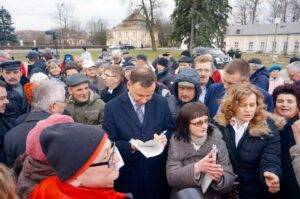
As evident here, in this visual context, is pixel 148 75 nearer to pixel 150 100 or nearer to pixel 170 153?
pixel 150 100

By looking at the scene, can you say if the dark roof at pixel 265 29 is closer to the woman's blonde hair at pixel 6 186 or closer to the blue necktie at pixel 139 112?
the blue necktie at pixel 139 112

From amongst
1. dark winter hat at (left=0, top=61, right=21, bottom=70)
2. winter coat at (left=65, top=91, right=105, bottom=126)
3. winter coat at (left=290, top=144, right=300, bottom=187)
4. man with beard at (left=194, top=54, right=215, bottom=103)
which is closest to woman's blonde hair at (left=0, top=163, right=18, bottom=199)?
winter coat at (left=290, top=144, right=300, bottom=187)

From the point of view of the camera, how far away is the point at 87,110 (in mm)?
3533

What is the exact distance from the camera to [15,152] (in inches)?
87.7

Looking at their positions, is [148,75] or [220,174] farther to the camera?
[148,75]

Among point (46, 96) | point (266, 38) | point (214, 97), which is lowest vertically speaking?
point (214, 97)

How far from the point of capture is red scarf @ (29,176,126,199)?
1330 millimetres

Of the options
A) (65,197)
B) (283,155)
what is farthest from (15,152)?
(283,155)

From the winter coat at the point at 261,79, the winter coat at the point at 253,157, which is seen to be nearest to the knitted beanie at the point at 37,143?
the winter coat at the point at 253,157

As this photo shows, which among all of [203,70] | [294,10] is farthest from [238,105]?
[294,10]

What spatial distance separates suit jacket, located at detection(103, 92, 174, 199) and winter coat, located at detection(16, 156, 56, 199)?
2.92 feet

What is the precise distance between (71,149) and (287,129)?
2.37 m

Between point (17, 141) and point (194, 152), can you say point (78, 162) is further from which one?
point (194, 152)

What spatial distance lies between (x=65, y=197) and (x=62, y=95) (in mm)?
1625
